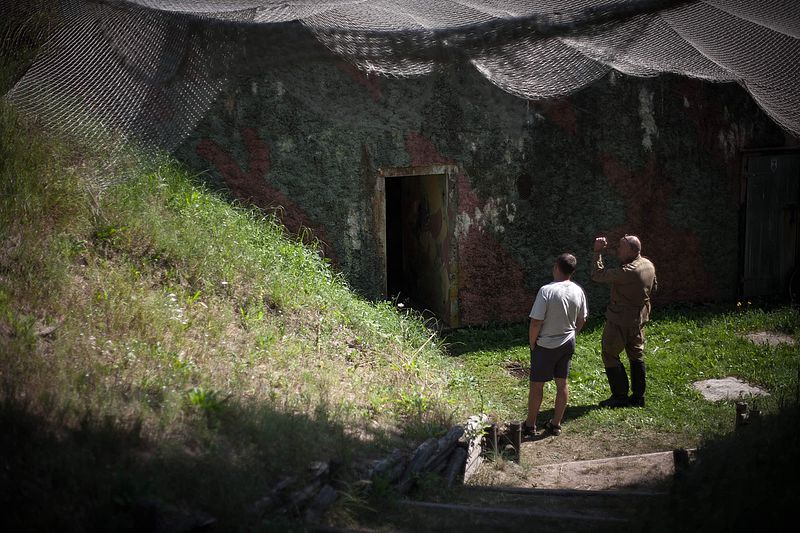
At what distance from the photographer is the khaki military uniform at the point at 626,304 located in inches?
268

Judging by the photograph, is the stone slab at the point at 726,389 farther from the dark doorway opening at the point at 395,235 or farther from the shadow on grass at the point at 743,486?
the dark doorway opening at the point at 395,235

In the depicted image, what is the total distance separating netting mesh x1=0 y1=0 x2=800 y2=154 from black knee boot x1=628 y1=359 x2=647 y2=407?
276cm

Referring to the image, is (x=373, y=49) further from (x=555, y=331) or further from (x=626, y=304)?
(x=626, y=304)

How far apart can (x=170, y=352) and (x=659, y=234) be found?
705 cm

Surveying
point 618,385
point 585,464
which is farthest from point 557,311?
point 618,385

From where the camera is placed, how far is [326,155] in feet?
27.3

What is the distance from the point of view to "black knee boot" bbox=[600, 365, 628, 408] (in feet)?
23.1

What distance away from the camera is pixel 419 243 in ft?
33.7

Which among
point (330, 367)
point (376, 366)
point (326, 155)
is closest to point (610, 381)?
point (376, 366)

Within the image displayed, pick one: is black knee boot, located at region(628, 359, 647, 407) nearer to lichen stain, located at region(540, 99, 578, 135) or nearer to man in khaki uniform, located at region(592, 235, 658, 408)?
man in khaki uniform, located at region(592, 235, 658, 408)

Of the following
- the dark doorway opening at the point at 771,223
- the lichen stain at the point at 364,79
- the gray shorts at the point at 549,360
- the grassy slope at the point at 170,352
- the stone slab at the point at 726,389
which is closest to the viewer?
the grassy slope at the point at 170,352

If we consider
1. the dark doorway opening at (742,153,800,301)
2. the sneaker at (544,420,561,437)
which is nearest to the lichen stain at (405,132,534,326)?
the sneaker at (544,420,561,437)

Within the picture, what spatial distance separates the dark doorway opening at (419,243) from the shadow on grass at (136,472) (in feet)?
13.2

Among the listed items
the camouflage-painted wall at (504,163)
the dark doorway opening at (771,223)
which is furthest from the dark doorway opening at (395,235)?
the dark doorway opening at (771,223)
